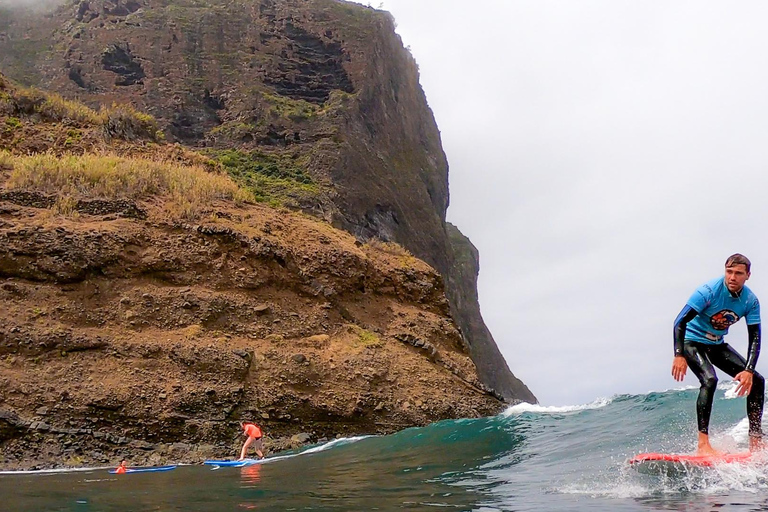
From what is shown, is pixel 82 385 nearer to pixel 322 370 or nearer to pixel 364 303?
pixel 322 370

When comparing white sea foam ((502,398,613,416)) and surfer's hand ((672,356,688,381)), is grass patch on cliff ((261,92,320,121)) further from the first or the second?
surfer's hand ((672,356,688,381))

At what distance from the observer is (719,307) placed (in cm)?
557

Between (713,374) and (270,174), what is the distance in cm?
2259

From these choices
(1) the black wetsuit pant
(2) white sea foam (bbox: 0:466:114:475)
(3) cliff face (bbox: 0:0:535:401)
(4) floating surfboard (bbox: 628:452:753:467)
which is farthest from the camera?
(3) cliff face (bbox: 0:0:535:401)

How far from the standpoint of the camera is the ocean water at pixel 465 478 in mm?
4801

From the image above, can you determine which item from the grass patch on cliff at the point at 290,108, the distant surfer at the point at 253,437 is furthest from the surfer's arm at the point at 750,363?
the grass patch on cliff at the point at 290,108

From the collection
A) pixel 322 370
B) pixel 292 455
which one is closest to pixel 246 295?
pixel 322 370

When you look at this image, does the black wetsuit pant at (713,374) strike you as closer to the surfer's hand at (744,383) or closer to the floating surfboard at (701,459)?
the surfer's hand at (744,383)

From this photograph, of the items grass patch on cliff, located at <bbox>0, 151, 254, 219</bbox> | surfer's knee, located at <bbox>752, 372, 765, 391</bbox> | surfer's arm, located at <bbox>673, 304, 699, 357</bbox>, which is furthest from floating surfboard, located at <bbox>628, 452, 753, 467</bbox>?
grass patch on cliff, located at <bbox>0, 151, 254, 219</bbox>

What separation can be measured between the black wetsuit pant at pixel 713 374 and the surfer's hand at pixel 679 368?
121 millimetres

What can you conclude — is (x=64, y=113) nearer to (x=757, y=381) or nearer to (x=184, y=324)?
(x=184, y=324)

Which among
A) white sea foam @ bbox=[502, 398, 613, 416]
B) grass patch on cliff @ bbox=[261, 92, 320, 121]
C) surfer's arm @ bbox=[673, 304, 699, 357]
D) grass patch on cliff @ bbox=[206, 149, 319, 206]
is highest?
grass patch on cliff @ bbox=[261, 92, 320, 121]

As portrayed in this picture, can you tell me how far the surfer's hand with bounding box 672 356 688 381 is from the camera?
18.4 ft

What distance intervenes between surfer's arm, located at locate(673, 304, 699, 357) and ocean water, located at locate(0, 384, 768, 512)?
111cm
